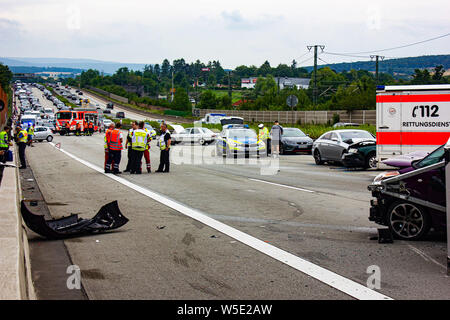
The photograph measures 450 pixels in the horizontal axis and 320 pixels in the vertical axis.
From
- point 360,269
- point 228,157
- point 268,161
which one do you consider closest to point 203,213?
point 360,269

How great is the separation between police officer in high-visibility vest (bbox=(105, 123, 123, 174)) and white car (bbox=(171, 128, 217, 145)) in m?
24.2

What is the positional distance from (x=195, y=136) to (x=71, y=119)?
2650cm

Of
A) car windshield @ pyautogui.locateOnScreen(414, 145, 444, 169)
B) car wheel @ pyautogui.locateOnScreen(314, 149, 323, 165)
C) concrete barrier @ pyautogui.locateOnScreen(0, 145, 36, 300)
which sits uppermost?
car windshield @ pyautogui.locateOnScreen(414, 145, 444, 169)

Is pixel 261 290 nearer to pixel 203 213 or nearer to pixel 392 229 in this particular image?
pixel 392 229

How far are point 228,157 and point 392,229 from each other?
20.8 m

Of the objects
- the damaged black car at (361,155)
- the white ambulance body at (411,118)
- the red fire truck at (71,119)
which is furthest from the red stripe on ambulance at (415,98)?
the red fire truck at (71,119)

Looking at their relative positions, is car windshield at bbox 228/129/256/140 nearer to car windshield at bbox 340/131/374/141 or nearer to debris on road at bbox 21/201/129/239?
car windshield at bbox 340/131/374/141

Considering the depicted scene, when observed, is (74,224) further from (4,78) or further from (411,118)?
(4,78)

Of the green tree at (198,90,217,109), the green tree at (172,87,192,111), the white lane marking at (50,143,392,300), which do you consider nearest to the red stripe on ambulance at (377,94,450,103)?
the white lane marking at (50,143,392,300)

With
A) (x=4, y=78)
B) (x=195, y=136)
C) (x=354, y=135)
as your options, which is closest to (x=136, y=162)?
(x=354, y=135)

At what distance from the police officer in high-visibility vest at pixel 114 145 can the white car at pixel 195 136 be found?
2419 cm

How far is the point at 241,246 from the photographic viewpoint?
877cm

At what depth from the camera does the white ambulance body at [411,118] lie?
19312mm

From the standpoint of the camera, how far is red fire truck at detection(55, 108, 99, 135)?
6706cm
